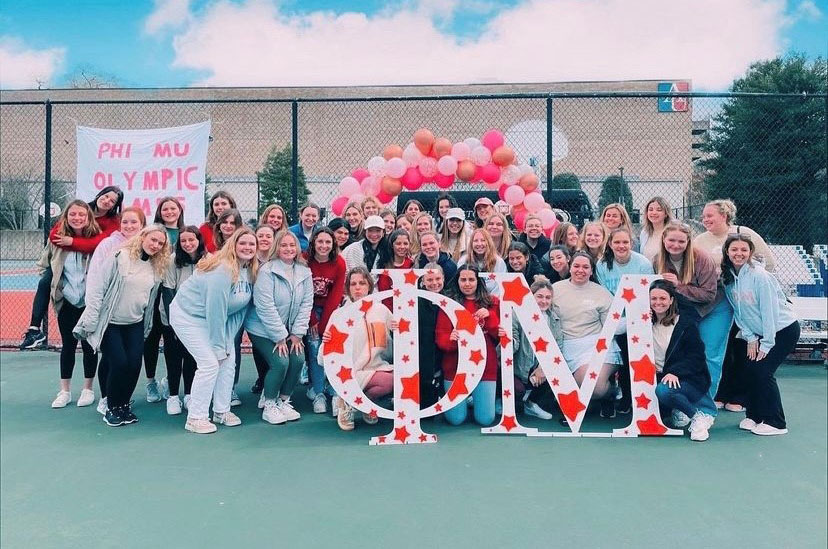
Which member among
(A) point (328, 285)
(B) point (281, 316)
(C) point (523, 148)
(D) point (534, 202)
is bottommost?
(B) point (281, 316)

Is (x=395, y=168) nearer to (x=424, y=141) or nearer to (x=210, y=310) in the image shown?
(x=424, y=141)

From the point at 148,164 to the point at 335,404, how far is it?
3.99m

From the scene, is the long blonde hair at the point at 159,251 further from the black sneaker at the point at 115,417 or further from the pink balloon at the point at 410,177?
the pink balloon at the point at 410,177

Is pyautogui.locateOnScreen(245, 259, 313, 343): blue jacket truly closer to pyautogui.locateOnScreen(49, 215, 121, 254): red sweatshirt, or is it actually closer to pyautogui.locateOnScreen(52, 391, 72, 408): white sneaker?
pyautogui.locateOnScreen(49, 215, 121, 254): red sweatshirt

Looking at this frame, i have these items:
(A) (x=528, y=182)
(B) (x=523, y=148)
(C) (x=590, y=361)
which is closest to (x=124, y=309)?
(C) (x=590, y=361)

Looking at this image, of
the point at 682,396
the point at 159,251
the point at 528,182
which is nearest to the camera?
the point at 682,396

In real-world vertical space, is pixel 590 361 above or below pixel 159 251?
below

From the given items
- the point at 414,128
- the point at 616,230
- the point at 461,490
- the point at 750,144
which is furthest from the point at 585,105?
the point at 461,490

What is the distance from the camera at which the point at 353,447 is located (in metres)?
4.14

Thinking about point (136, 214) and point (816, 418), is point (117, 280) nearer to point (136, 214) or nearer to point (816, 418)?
point (136, 214)

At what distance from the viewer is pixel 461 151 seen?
7.60 m

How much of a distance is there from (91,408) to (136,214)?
1.60m

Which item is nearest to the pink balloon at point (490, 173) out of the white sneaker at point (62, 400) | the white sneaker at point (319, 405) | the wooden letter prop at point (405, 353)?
the wooden letter prop at point (405, 353)

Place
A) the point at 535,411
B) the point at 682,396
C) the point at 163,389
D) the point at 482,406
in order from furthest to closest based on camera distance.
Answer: the point at 163,389 → the point at 535,411 → the point at 482,406 → the point at 682,396
